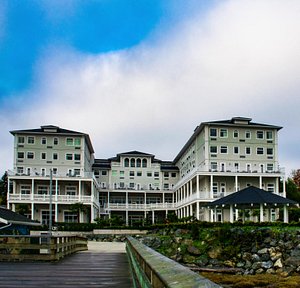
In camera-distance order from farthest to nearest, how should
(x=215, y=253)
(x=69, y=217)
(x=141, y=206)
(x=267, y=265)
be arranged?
(x=141, y=206) → (x=69, y=217) → (x=215, y=253) → (x=267, y=265)

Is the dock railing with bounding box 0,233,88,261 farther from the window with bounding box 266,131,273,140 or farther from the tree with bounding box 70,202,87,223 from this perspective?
the window with bounding box 266,131,273,140

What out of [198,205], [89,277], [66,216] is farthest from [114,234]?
[89,277]

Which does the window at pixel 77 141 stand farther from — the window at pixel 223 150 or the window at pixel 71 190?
the window at pixel 223 150

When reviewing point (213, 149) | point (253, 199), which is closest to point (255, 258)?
point (253, 199)

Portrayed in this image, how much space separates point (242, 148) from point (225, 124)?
157 inches

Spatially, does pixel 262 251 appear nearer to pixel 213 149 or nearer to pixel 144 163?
pixel 213 149

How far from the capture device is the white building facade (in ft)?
193

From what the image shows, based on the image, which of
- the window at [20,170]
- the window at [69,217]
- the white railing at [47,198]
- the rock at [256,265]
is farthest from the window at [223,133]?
the rock at [256,265]

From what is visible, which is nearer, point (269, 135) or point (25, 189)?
point (269, 135)

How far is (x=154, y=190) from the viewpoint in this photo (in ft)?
245

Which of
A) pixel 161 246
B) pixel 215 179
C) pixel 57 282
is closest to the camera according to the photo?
pixel 57 282

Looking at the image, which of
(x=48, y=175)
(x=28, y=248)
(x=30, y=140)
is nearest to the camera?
(x=28, y=248)

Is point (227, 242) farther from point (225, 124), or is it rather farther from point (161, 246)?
point (225, 124)

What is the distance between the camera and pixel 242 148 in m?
62.7
